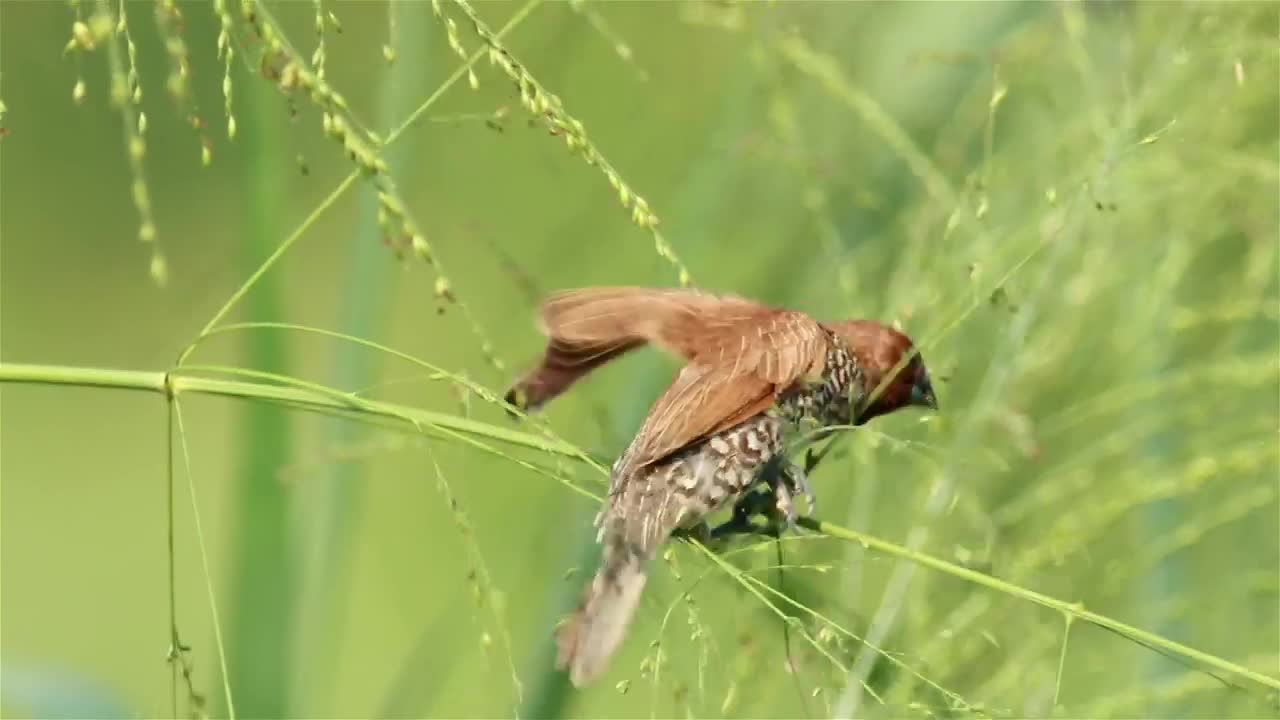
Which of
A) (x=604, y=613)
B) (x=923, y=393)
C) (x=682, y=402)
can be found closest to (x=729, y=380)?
(x=682, y=402)

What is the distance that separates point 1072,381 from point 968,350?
213 millimetres

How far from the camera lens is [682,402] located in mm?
1387

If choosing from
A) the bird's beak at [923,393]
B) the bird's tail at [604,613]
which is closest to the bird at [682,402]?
the bird's tail at [604,613]

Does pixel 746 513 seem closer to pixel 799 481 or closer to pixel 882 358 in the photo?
pixel 799 481

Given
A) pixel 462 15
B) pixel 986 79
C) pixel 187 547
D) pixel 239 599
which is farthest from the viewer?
pixel 187 547

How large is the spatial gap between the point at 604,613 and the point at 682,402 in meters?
0.24

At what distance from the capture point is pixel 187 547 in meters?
3.97

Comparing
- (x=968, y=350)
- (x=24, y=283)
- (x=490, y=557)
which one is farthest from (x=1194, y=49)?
(x=24, y=283)

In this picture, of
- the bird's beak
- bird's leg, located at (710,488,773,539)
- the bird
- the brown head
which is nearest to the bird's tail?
the bird

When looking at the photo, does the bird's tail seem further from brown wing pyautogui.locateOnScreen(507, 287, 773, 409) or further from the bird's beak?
the bird's beak

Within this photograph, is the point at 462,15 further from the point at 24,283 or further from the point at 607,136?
the point at 24,283

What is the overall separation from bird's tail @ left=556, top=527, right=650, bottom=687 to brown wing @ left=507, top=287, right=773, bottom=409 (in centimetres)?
20

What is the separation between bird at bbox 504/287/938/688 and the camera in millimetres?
1310

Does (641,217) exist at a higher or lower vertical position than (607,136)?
lower
